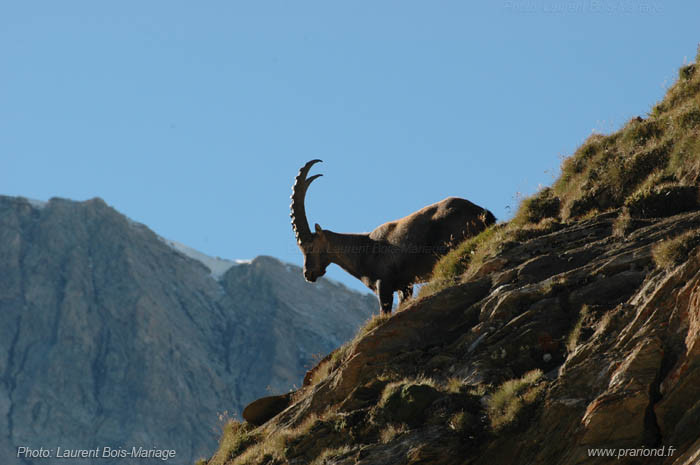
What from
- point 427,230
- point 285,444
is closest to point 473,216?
point 427,230

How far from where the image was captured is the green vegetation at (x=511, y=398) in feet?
38.2

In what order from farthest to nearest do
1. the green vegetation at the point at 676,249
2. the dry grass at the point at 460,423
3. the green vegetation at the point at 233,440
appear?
the green vegetation at the point at 233,440
the green vegetation at the point at 676,249
the dry grass at the point at 460,423

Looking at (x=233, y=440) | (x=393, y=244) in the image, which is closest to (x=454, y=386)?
(x=233, y=440)

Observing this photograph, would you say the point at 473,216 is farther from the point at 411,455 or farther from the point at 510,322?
the point at 411,455

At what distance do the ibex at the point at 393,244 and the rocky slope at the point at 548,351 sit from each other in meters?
1.57

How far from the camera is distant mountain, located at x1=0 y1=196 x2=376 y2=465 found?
160625 mm

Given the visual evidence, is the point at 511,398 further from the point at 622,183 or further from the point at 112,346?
the point at 112,346

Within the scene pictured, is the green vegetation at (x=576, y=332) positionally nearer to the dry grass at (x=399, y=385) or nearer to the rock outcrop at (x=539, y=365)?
the rock outcrop at (x=539, y=365)

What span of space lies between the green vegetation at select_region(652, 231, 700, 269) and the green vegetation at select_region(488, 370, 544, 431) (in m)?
2.39

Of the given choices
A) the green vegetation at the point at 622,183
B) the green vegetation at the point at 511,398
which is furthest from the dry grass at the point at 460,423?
the green vegetation at the point at 622,183

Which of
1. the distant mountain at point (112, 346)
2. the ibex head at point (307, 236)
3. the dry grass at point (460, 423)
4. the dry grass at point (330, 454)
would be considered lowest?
the dry grass at point (460, 423)

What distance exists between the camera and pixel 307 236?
23.6 metres

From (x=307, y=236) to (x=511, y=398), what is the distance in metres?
12.2

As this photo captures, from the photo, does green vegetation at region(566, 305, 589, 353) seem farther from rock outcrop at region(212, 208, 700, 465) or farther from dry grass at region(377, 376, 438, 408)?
dry grass at region(377, 376, 438, 408)
